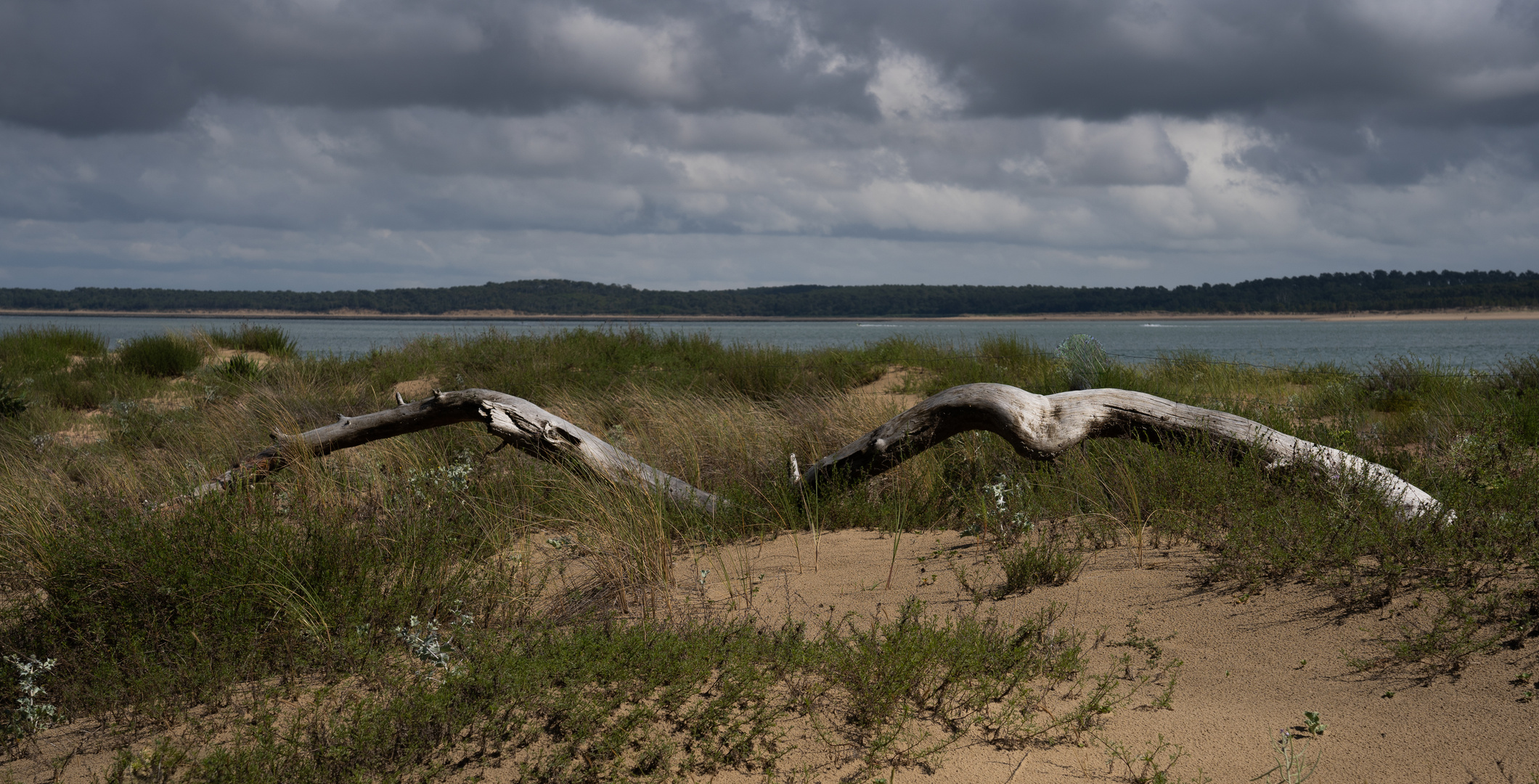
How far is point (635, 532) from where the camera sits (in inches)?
192

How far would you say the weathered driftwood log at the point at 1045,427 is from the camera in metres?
5.70

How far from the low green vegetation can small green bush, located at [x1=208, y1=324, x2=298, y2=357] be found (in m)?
12.0

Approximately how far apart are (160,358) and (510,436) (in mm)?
13739

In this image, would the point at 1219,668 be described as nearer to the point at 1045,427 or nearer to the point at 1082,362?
the point at 1045,427

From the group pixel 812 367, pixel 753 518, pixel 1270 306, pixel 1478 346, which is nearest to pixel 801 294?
pixel 1270 306

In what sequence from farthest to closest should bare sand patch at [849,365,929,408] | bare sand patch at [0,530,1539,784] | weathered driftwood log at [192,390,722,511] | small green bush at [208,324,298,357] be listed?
small green bush at [208,324,298,357], bare sand patch at [849,365,929,408], weathered driftwood log at [192,390,722,511], bare sand patch at [0,530,1539,784]

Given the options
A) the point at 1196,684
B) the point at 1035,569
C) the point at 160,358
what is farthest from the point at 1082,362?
the point at 160,358

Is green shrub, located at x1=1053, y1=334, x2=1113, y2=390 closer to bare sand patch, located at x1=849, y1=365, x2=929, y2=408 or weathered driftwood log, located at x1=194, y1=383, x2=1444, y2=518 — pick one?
→ bare sand patch, located at x1=849, y1=365, x2=929, y2=408

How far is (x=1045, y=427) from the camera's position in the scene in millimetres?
5805

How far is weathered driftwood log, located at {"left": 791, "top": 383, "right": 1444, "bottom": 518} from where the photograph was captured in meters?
5.70

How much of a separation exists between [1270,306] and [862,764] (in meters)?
121

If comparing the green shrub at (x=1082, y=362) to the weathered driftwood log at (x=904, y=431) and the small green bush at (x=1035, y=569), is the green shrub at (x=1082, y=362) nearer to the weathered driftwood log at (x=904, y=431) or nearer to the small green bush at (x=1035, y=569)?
the weathered driftwood log at (x=904, y=431)

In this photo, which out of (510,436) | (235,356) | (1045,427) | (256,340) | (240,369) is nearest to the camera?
(1045,427)

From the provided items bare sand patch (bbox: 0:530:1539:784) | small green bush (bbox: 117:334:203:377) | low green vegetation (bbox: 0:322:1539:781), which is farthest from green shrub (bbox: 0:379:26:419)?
bare sand patch (bbox: 0:530:1539:784)
